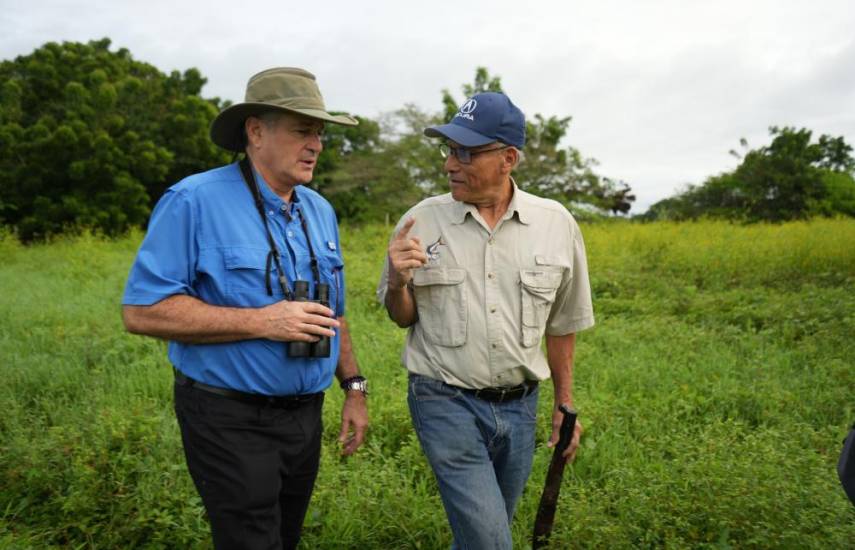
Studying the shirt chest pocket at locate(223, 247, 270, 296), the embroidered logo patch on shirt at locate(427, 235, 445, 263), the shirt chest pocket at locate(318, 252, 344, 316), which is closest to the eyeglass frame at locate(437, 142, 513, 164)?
the embroidered logo patch on shirt at locate(427, 235, 445, 263)

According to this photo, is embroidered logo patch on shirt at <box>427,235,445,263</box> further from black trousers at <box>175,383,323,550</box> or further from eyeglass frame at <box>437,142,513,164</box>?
black trousers at <box>175,383,323,550</box>

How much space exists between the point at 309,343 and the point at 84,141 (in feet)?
86.9

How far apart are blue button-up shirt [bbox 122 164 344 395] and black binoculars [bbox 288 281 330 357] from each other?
0.07m

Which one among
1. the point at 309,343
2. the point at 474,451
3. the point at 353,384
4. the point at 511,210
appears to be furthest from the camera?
the point at 353,384

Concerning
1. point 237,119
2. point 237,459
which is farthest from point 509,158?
point 237,459

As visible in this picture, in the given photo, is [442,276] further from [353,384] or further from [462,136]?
[353,384]

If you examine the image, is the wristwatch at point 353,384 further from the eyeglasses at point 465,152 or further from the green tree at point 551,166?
the green tree at point 551,166

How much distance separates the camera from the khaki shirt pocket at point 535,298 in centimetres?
287

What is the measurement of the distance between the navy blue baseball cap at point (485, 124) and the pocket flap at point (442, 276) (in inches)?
20.0

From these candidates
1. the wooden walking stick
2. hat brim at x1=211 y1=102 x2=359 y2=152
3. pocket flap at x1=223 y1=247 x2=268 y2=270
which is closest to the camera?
pocket flap at x1=223 y1=247 x2=268 y2=270

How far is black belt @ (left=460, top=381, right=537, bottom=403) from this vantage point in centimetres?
280

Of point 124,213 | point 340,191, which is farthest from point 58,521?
point 340,191

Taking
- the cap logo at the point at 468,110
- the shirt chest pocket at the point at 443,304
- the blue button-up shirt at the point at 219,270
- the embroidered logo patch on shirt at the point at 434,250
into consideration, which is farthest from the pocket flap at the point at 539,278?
the blue button-up shirt at the point at 219,270

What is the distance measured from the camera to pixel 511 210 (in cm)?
293
